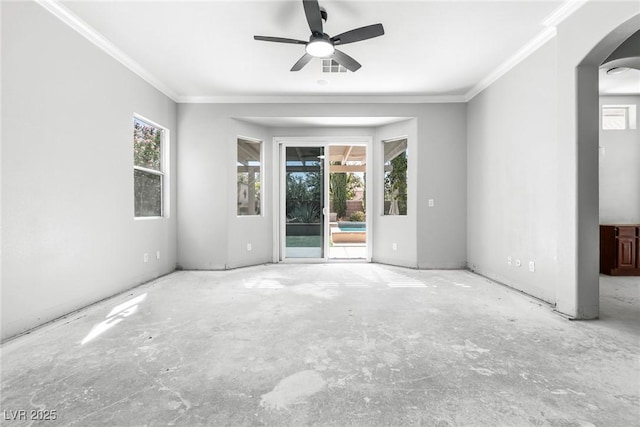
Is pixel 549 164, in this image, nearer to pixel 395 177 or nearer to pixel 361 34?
pixel 361 34

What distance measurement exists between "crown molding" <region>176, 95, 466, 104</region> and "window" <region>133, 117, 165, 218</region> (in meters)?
0.89

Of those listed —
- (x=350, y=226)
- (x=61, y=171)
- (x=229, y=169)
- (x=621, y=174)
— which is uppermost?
(x=229, y=169)

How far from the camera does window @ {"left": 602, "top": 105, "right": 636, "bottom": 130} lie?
194 inches

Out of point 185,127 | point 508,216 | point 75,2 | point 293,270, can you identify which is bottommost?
point 293,270

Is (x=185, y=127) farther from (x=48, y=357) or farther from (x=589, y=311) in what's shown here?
(x=589, y=311)

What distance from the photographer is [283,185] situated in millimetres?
5566

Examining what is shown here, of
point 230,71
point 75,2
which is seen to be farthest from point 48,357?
point 230,71

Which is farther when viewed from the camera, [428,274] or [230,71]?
[428,274]

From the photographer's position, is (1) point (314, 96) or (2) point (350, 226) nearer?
(1) point (314, 96)

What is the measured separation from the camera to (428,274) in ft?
14.9

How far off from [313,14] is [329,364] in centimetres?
274

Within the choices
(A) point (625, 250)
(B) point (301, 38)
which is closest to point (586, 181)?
(A) point (625, 250)

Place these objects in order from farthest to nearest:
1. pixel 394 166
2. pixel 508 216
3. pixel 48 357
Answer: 1. pixel 394 166
2. pixel 508 216
3. pixel 48 357

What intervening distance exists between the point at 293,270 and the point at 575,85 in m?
4.17
